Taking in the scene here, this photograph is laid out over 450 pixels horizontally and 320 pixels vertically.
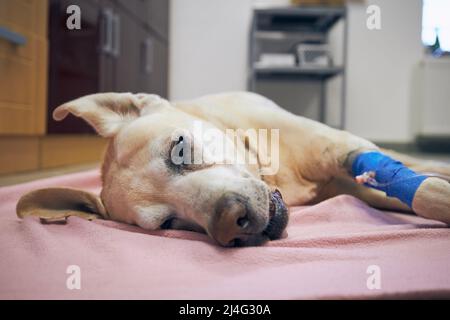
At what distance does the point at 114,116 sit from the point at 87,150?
218cm

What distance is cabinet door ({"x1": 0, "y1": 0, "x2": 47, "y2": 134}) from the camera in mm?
2182

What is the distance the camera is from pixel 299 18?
4.55 m

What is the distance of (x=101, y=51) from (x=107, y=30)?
0.18m

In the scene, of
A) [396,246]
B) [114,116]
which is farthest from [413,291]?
[114,116]

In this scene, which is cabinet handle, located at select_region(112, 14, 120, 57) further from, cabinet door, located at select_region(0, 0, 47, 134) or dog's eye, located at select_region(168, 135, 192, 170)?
dog's eye, located at select_region(168, 135, 192, 170)

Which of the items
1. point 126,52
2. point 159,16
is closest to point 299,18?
point 159,16

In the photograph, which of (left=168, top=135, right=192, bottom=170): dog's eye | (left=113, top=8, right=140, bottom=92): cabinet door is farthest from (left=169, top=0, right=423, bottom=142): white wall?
(left=168, top=135, right=192, bottom=170): dog's eye

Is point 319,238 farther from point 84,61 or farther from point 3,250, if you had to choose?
point 84,61

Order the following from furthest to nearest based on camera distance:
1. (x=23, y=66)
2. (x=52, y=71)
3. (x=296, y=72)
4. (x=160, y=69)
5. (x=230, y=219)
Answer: (x=160, y=69)
(x=296, y=72)
(x=52, y=71)
(x=23, y=66)
(x=230, y=219)

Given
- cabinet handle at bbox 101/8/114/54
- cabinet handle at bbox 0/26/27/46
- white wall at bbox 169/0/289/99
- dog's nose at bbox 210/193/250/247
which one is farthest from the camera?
white wall at bbox 169/0/289/99

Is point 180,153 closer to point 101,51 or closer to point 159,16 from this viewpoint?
point 101,51

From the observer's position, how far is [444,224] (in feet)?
3.43

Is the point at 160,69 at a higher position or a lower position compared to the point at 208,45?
lower

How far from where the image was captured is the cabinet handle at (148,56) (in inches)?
166
